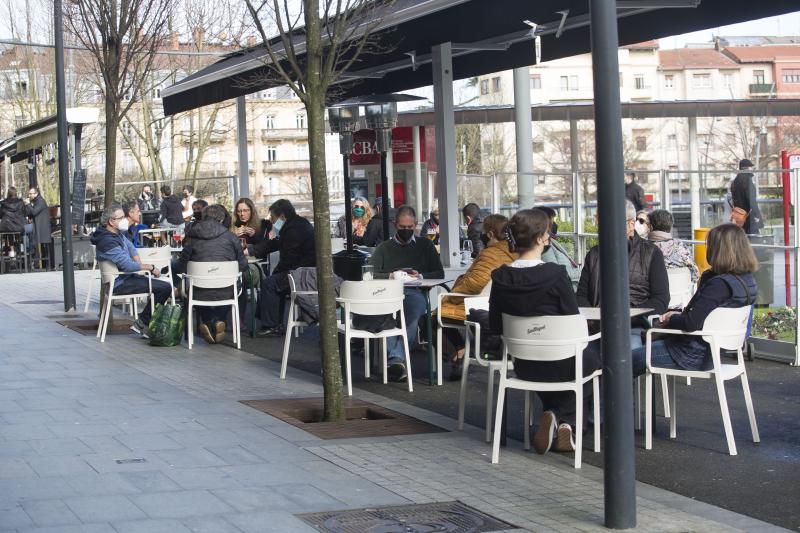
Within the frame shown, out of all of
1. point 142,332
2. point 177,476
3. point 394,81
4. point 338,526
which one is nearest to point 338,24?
point 177,476

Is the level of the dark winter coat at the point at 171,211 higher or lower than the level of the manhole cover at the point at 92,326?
higher

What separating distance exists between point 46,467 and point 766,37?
404 feet

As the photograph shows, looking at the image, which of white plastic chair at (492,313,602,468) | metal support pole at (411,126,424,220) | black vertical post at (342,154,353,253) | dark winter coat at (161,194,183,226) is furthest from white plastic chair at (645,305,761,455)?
metal support pole at (411,126,424,220)

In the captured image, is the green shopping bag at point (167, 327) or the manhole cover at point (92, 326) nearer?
the green shopping bag at point (167, 327)

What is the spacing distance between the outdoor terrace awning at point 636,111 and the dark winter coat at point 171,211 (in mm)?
7208

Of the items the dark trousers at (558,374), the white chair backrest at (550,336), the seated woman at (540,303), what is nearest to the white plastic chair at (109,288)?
the seated woman at (540,303)

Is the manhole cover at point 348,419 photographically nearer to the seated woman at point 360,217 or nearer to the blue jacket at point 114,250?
the blue jacket at point 114,250

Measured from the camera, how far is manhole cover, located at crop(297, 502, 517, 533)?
20.1 ft

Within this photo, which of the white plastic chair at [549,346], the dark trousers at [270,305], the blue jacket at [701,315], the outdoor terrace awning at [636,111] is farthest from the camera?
the outdoor terrace awning at [636,111]

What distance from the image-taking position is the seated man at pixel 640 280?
914 centimetres

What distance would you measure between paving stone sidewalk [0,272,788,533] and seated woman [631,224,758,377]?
40.5 inches

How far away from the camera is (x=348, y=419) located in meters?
9.59

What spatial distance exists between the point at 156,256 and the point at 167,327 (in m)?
1.44

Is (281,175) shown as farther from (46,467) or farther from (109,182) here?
(46,467)
